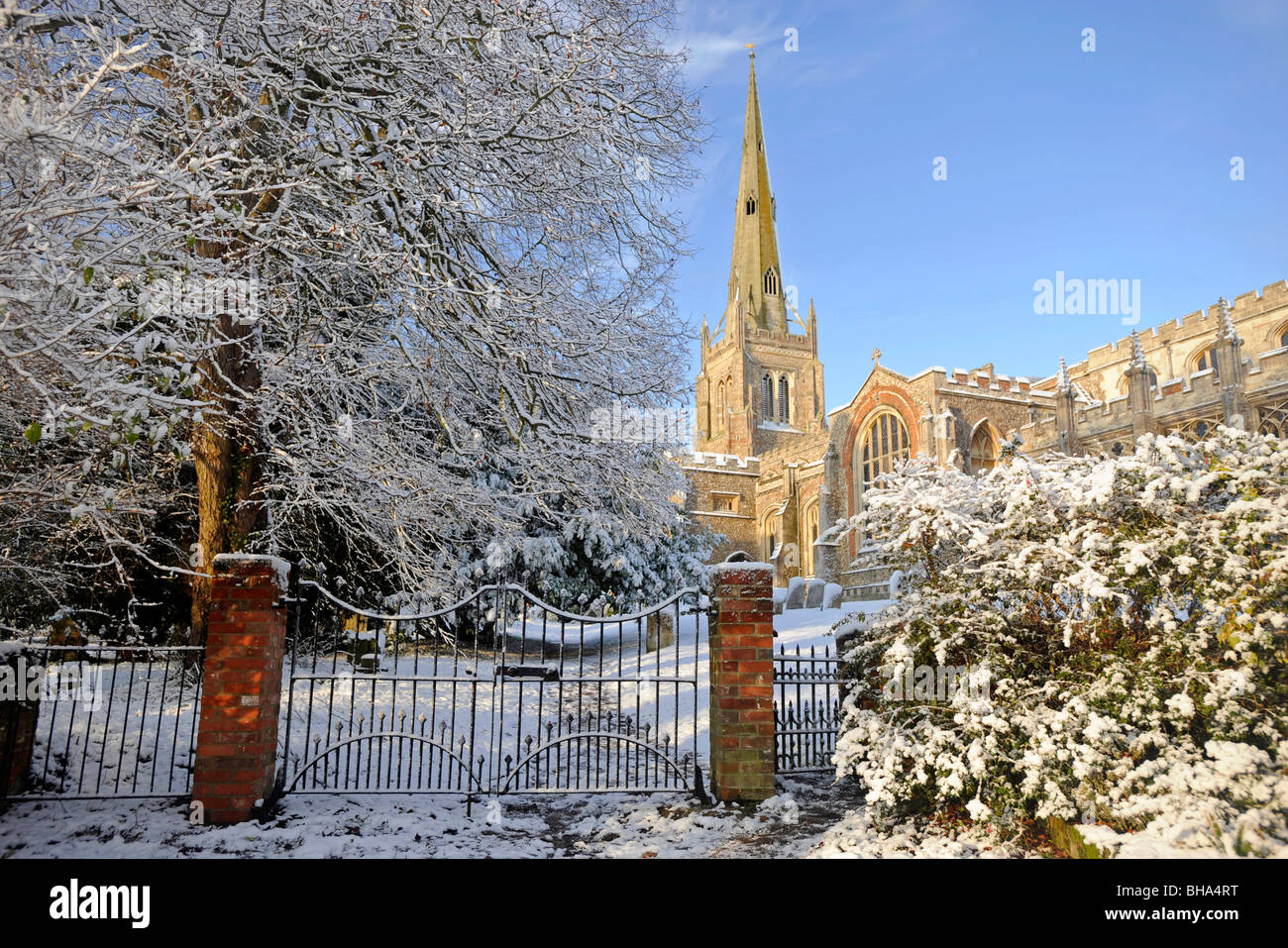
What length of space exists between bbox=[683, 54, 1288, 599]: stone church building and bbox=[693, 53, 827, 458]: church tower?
A: 107 mm

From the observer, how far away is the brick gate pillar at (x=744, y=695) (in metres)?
5.93

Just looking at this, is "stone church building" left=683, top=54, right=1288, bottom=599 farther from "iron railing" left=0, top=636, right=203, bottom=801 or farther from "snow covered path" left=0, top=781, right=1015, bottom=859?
"iron railing" left=0, top=636, right=203, bottom=801

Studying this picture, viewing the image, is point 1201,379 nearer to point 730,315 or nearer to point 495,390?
point 495,390

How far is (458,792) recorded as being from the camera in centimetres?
621

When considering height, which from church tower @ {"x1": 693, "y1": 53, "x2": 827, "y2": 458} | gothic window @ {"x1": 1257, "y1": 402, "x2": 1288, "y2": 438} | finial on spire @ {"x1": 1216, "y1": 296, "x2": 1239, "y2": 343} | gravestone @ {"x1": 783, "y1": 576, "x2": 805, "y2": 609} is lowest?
gravestone @ {"x1": 783, "y1": 576, "x2": 805, "y2": 609}

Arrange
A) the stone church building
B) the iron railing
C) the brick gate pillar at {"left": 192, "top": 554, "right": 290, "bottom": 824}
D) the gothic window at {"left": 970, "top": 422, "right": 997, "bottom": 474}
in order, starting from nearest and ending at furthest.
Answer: the brick gate pillar at {"left": 192, "top": 554, "right": 290, "bottom": 824}, the iron railing, the stone church building, the gothic window at {"left": 970, "top": 422, "right": 997, "bottom": 474}

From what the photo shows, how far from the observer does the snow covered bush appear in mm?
3848

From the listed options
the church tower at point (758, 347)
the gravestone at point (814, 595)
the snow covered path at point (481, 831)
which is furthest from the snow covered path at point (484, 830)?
the church tower at point (758, 347)

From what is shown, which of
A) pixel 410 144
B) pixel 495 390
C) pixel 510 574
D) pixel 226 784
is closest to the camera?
pixel 226 784

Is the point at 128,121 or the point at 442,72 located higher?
the point at 442,72

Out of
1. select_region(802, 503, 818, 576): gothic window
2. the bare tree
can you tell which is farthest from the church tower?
the bare tree

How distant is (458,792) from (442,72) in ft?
20.5

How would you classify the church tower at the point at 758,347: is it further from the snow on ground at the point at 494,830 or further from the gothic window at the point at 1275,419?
the snow on ground at the point at 494,830
